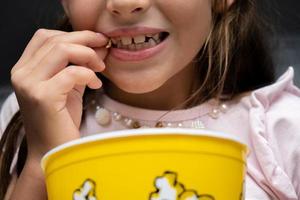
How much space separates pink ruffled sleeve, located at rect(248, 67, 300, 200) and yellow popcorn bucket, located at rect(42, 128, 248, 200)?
0.37 meters

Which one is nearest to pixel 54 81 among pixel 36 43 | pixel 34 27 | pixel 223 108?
pixel 36 43

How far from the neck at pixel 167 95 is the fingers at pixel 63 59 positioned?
0.56 feet

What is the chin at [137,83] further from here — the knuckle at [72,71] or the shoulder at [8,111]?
the shoulder at [8,111]

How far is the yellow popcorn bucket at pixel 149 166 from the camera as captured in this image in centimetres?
52

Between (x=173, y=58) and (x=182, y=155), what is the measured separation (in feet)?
1.21

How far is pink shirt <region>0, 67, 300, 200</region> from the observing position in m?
0.91

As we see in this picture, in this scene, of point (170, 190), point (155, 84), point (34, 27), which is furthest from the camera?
point (34, 27)

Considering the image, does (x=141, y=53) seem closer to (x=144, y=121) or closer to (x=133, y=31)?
(x=133, y=31)

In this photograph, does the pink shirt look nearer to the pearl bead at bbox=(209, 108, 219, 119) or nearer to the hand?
the pearl bead at bbox=(209, 108, 219, 119)

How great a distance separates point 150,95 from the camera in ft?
3.32

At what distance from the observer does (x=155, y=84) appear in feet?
2.91

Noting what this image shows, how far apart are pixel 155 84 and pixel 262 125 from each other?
0.60 ft

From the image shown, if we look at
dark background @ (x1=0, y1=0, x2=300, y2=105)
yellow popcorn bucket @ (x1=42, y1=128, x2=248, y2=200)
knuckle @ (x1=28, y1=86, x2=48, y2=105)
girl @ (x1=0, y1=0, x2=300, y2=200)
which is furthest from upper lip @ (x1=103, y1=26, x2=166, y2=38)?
dark background @ (x1=0, y1=0, x2=300, y2=105)

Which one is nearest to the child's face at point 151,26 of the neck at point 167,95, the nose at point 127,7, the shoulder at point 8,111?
the nose at point 127,7
